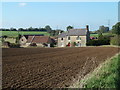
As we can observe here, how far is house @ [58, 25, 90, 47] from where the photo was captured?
203 feet

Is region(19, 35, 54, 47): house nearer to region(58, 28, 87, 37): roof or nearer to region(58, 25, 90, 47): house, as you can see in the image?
region(58, 25, 90, 47): house

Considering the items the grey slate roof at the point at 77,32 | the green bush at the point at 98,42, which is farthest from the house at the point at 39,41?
the green bush at the point at 98,42

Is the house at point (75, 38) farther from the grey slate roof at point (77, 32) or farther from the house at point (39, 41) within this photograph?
the house at point (39, 41)

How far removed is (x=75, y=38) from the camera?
63375 millimetres

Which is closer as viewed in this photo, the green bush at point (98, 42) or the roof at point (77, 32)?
the green bush at point (98, 42)

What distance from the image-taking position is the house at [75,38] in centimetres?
6194

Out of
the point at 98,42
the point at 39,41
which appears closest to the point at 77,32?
the point at 98,42

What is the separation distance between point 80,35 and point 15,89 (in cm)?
5516

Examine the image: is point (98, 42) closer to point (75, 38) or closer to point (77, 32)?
point (75, 38)

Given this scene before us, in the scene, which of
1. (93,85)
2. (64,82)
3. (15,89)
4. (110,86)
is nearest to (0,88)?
(15,89)

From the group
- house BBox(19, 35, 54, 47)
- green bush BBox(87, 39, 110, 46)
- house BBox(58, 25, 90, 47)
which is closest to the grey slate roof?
house BBox(58, 25, 90, 47)

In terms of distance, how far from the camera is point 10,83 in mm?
9172

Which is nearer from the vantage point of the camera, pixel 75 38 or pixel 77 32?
pixel 75 38

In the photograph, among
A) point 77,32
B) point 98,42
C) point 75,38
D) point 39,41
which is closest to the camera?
point 98,42
